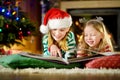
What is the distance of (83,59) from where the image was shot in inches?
24.1

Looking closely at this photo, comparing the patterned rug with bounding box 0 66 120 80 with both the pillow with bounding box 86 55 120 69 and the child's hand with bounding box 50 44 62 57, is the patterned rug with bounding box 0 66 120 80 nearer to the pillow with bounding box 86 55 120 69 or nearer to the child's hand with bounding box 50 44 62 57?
the pillow with bounding box 86 55 120 69

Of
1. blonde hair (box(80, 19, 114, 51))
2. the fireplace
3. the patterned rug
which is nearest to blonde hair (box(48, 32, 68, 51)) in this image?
blonde hair (box(80, 19, 114, 51))

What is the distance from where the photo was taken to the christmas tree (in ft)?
7.49

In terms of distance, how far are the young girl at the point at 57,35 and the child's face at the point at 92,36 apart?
123 millimetres

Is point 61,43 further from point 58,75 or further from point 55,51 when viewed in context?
point 58,75

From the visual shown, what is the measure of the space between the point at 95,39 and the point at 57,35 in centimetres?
25

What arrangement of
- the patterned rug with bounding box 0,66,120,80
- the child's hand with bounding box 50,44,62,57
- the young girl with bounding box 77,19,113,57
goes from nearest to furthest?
the patterned rug with bounding box 0,66,120,80
the young girl with bounding box 77,19,113,57
the child's hand with bounding box 50,44,62,57

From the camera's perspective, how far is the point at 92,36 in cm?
146

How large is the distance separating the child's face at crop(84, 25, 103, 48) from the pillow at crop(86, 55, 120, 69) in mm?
807

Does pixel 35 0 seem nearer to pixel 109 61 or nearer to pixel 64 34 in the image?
pixel 64 34

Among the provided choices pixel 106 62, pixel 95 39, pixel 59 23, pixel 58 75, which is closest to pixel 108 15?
pixel 59 23

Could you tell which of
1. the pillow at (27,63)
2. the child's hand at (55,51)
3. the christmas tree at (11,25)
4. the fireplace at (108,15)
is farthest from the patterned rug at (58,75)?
the fireplace at (108,15)

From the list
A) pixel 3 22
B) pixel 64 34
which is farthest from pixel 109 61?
pixel 3 22

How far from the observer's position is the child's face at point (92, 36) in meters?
1.42
